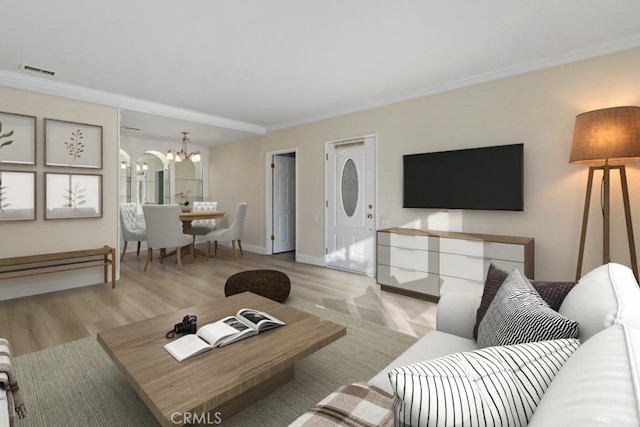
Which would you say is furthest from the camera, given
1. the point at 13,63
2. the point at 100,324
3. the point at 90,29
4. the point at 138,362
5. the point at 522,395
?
the point at 13,63

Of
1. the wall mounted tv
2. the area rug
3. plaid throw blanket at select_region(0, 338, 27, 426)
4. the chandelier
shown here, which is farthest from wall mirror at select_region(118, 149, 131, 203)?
plaid throw blanket at select_region(0, 338, 27, 426)

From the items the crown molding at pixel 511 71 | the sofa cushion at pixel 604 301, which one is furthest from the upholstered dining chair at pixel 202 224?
the sofa cushion at pixel 604 301

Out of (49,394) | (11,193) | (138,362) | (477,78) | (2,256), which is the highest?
(477,78)

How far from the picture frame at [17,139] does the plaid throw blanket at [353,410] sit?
14.7 ft

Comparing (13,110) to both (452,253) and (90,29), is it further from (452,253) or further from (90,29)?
(452,253)

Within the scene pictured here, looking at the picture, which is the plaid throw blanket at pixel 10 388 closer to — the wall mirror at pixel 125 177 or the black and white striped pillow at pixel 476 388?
the black and white striped pillow at pixel 476 388

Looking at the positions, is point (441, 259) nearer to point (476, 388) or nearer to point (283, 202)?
point (476, 388)

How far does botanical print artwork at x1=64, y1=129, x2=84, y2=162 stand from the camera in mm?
3896

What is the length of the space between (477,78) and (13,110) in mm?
5272

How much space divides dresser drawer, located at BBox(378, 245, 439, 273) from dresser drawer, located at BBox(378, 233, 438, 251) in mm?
48

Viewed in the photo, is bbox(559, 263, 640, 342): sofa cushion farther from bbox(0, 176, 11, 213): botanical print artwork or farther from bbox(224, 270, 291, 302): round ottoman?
bbox(0, 176, 11, 213): botanical print artwork

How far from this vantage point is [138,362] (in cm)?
146

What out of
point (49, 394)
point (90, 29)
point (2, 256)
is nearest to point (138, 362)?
point (49, 394)

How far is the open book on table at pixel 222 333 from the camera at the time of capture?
61.4 inches
